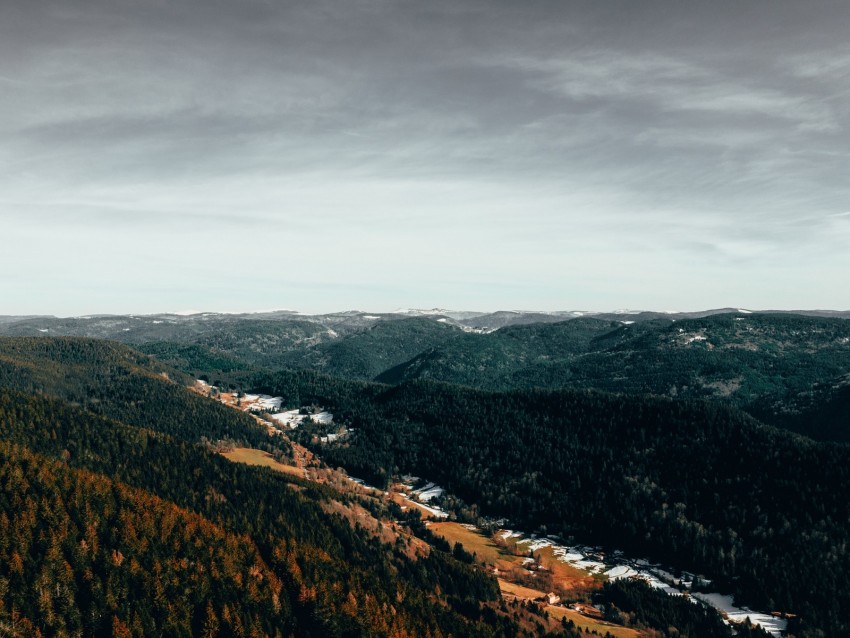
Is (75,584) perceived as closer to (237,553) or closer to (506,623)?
(237,553)

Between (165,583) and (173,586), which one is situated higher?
(165,583)

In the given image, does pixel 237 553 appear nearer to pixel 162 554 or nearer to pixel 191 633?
pixel 162 554

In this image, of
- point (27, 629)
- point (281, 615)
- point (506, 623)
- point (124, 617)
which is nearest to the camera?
point (27, 629)

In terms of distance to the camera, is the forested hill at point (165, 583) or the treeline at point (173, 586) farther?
the treeline at point (173, 586)

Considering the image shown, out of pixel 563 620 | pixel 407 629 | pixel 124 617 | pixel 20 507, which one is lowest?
pixel 563 620

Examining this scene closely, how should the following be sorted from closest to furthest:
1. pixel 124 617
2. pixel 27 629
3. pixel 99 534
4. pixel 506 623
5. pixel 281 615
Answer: pixel 27 629, pixel 124 617, pixel 281 615, pixel 99 534, pixel 506 623

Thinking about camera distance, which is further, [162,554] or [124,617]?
[162,554]

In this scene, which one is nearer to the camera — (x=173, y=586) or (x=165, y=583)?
(x=165, y=583)

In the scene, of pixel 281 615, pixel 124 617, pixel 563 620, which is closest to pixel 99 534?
pixel 124 617

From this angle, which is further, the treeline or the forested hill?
the treeline

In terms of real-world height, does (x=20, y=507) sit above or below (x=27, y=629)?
above
